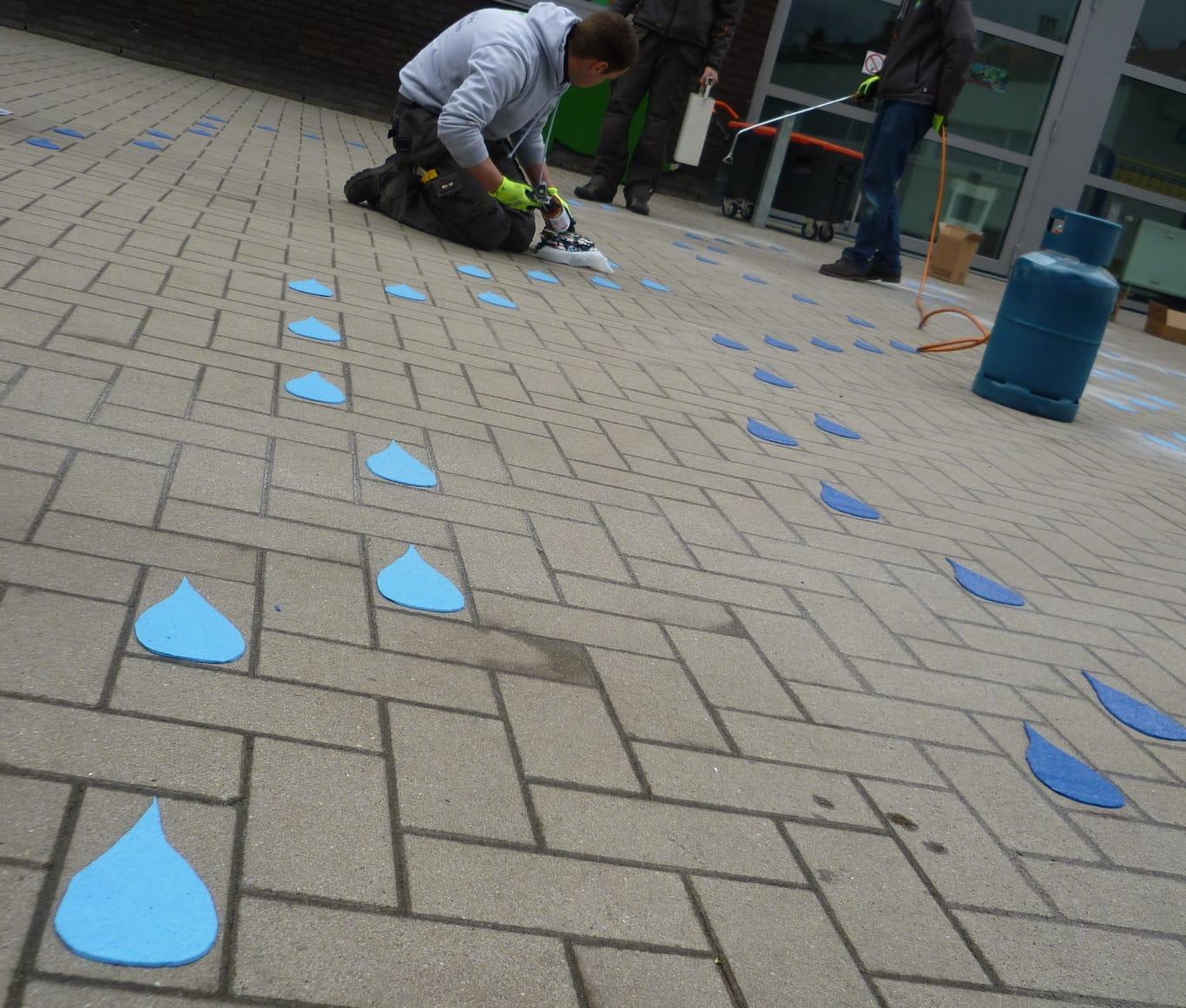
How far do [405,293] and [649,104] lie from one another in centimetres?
521

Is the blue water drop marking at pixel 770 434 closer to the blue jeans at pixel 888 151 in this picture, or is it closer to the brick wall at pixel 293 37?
the blue jeans at pixel 888 151

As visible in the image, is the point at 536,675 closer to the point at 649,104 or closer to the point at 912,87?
the point at 912,87

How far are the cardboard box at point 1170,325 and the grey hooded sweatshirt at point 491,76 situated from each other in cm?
730

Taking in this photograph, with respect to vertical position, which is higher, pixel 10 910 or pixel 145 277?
pixel 145 277

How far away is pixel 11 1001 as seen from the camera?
1168mm

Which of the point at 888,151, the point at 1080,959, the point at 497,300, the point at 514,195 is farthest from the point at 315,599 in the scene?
the point at 888,151

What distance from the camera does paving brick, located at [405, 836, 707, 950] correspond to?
1472mm

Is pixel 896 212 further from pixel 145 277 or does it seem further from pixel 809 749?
pixel 809 749

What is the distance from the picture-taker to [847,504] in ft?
11.2

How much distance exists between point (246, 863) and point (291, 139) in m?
7.59

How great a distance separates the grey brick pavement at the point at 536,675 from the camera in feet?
4.78

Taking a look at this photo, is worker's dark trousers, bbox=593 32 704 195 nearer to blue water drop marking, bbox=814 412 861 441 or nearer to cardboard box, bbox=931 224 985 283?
cardboard box, bbox=931 224 985 283

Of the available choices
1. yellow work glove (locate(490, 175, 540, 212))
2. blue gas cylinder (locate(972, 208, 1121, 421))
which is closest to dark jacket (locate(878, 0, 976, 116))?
blue gas cylinder (locate(972, 208, 1121, 421))

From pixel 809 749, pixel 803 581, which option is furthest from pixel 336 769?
pixel 803 581
